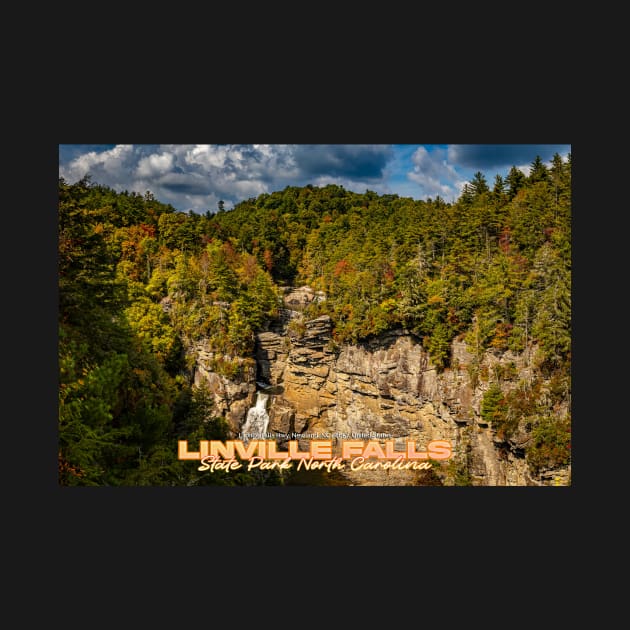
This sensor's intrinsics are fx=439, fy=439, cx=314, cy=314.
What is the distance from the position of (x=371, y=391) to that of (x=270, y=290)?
16.1 feet

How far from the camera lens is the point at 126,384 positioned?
727 centimetres

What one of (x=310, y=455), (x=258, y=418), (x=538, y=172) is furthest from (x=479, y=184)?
(x=258, y=418)

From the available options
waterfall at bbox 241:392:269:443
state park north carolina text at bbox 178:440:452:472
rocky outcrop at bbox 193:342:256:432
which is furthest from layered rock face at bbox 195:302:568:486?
state park north carolina text at bbox 178:440:452:472

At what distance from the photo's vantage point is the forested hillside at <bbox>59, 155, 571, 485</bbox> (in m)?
6.92

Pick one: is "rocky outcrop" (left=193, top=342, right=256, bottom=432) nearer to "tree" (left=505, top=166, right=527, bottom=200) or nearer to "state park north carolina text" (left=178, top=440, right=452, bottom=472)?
"state park north carolina text" (left=178, top=440, right=452, bottom=472)

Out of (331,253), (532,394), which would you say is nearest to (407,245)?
(331,253)

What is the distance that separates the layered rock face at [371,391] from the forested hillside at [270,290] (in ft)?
1.50

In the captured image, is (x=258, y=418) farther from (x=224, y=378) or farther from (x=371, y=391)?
(x=371, y=391)

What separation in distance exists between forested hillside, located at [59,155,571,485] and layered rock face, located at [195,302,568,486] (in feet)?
1.50

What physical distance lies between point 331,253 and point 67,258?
820cm

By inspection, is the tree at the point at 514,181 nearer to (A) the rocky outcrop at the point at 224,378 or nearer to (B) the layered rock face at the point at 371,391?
(B) the layered rock face at the point at 371,391

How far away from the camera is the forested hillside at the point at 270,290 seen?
6.92 metres

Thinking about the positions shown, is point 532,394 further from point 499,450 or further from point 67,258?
point 67,258

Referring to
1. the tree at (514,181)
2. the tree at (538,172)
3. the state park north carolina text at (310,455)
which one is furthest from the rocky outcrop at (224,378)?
the tree at (538,172)
